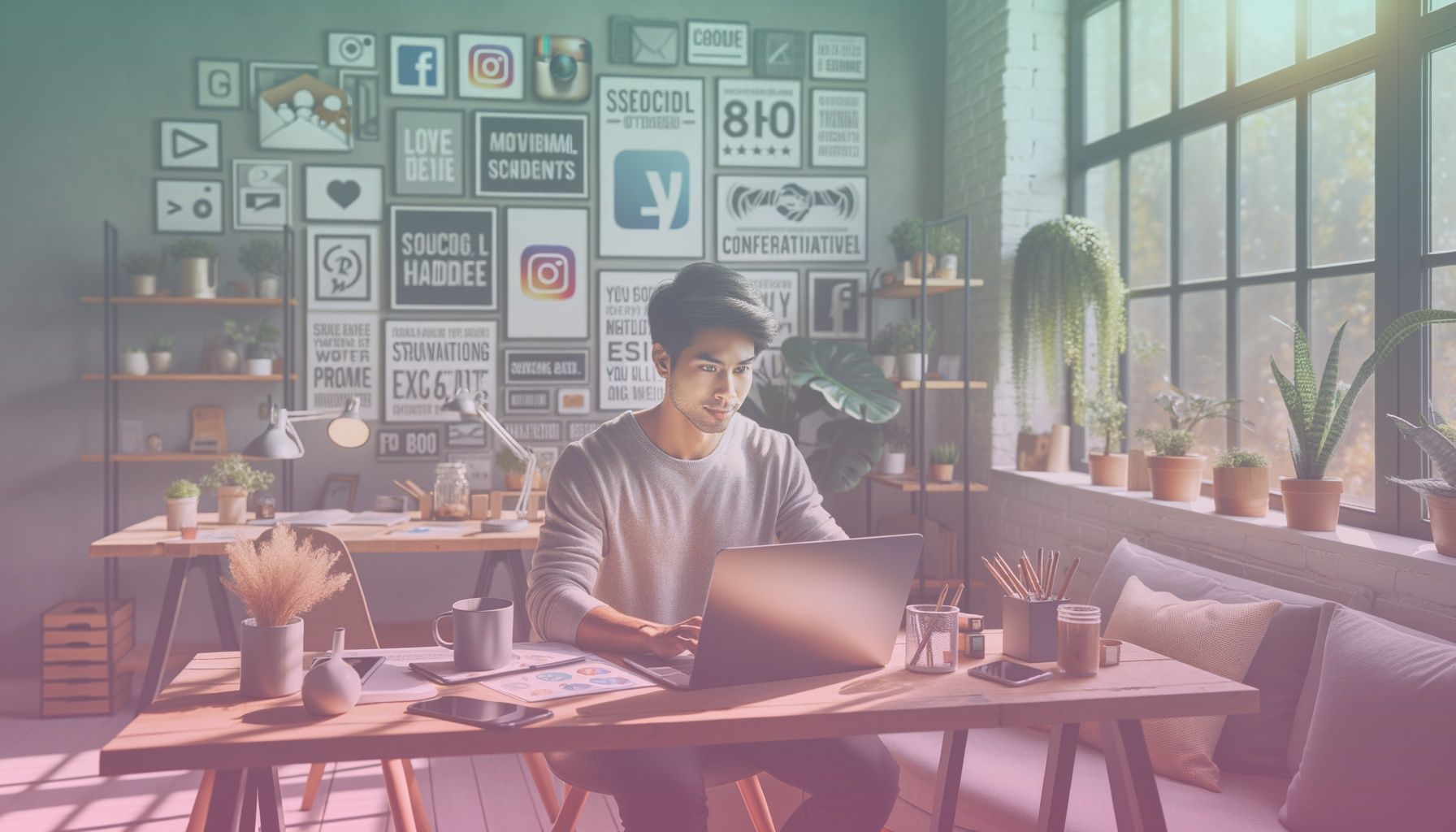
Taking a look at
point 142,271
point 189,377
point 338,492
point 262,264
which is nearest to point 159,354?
point 189,377

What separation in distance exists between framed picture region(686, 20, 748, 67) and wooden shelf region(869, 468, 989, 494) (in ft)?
6.54

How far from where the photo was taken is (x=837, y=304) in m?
4.98

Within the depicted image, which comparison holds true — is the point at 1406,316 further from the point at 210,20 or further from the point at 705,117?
the point at 210,20

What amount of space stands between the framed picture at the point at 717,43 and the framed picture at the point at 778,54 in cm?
6

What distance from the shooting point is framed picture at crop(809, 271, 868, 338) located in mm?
4969

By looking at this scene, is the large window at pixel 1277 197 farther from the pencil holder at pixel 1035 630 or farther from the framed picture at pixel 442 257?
the framed picture at pixel 442 257

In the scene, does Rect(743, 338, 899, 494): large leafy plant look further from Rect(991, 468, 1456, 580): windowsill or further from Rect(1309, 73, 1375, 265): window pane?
Rect(1309, 73, 1375, 265): window pane

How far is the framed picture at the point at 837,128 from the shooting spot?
495 cm

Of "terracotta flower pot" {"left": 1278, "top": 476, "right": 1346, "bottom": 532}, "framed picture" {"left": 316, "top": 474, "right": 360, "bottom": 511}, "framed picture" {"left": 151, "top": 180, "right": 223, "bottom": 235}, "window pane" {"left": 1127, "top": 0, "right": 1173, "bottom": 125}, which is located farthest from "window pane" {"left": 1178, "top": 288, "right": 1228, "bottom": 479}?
"framed picture" {"left": 151, "top": 180, "right": 223, "bottom": 235}

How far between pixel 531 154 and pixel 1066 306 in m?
2.42

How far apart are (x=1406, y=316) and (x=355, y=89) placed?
4.10 metres

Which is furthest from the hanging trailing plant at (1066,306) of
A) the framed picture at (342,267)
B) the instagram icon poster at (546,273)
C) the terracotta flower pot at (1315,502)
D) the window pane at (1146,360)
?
the framed picture at (342,267)

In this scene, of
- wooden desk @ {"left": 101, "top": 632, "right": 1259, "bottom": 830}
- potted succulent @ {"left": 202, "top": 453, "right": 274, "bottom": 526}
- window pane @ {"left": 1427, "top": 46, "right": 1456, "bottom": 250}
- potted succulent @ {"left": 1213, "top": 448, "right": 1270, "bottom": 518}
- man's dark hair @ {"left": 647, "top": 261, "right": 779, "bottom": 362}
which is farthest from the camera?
potted succulent @ {"left": 202, "top": 453, "right": 274, "bottom": 526}

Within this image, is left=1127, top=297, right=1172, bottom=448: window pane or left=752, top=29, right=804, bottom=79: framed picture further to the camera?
left=752, top=29, right=804, bottom=79: framed picture
